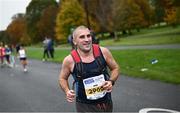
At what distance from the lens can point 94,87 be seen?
5.29 m

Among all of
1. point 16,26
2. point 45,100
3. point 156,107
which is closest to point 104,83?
point 156,107

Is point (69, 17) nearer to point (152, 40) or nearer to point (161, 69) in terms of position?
point (152, 40)

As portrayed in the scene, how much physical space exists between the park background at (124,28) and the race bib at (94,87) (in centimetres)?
805

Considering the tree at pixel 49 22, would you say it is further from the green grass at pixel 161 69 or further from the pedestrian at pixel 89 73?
the pedestrian at pixel 89 73

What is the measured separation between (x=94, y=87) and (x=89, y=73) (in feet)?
0.65

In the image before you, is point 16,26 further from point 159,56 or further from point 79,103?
point 79,103

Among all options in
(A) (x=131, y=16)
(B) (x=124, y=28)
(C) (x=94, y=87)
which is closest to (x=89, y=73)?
(C) (x=94, y=87)

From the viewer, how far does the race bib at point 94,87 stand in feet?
17.2

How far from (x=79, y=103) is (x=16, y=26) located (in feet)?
463

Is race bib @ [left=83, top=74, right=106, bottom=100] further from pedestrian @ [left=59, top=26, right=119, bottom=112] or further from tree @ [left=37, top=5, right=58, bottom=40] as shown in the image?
tree @ [left=37, top=5, right=58, bottom=40]

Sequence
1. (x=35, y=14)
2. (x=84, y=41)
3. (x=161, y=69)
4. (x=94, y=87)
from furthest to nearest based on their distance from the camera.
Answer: (x=35, y=14) < (x=161, y=69) < (x=94, y=87) < (x=84, y=41)

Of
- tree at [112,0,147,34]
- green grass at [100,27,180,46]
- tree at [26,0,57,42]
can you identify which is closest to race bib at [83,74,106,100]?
green grass at [100,27,180,46]

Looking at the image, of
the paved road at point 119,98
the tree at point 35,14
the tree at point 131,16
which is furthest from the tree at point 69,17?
the paved road at point 119,98

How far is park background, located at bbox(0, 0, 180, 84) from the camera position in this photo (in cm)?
1883
